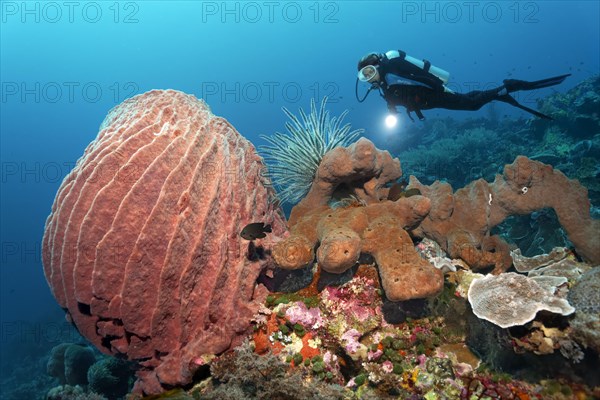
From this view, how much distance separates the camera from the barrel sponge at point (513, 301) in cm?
292

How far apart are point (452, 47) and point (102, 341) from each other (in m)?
145

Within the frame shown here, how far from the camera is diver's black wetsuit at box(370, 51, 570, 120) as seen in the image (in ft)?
21.7

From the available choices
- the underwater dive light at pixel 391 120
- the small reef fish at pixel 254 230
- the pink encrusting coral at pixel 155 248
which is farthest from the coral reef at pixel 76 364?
the underwater dive light at pixel 391 120

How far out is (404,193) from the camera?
4918 millimetres

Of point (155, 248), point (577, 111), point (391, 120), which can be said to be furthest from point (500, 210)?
point (577, 111)

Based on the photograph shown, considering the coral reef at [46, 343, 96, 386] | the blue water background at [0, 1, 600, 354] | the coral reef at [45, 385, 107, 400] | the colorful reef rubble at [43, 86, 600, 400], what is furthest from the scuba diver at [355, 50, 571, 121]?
the blue water background at [0, 1, 600, 354]

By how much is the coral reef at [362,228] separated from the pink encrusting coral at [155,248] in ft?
2.54

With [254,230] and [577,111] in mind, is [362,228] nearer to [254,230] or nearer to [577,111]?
[254,230]

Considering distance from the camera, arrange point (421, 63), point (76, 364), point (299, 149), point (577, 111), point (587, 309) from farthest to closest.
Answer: point (577, 111) < point (76, 364) < point (421, 63) < point (299, 149) < point (587, 309)

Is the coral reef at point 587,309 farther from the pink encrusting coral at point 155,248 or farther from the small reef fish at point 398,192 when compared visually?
the pink encrusting coral at point 155,248

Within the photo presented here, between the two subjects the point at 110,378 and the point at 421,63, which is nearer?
the point at 110,378

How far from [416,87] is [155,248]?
5.98 metres

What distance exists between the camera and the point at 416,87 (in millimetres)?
6816

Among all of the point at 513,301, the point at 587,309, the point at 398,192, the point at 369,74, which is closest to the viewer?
the point at 587,309
